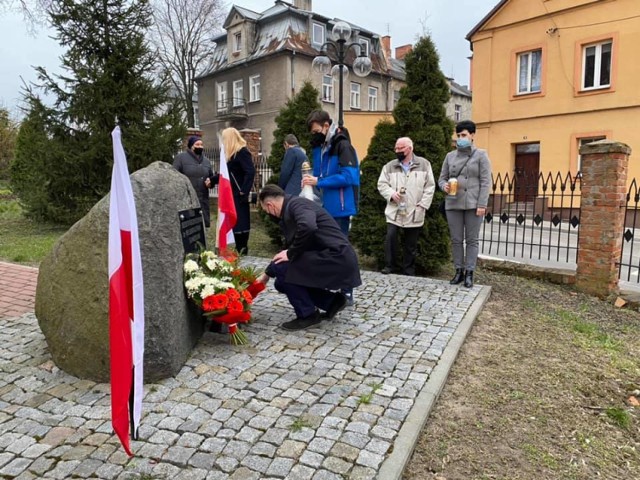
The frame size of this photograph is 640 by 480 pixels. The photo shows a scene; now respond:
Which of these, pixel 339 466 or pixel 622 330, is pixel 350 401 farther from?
pixel 622 330

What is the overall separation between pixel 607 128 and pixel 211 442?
1776 centimetres

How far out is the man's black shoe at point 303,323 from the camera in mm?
4367

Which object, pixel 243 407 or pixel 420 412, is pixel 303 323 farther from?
pixel 420 412

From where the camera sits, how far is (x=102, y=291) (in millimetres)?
3236

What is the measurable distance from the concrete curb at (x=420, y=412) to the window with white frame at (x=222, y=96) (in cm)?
3115

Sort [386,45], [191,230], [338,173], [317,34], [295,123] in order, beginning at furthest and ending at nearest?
[386,45]
[317,34]
[295,123]
[338,173]
[191,230]

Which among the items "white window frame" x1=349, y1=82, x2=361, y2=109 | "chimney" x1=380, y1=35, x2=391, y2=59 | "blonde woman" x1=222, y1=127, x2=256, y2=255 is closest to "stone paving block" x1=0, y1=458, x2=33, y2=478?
"blonde woman" x1=222, y1=127, x2=256, y2=255

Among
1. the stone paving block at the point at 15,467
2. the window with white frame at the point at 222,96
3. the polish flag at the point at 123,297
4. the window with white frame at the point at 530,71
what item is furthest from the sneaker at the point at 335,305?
the window with white frame at the point at 222,96

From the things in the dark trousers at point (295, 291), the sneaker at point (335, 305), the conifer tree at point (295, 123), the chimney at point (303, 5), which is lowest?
the sneaker at point (335, 305)

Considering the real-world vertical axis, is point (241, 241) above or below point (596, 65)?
below

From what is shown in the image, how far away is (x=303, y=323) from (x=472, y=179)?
2.78m

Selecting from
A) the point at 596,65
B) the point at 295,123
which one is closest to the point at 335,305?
the point at 295,123

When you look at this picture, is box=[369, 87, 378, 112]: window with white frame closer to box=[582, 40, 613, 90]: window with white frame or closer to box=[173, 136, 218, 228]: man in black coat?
box=[582, 40, 613, 90]: window with white frame

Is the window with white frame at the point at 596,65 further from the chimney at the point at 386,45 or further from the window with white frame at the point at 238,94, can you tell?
the window with white frame at the point at 238,94
